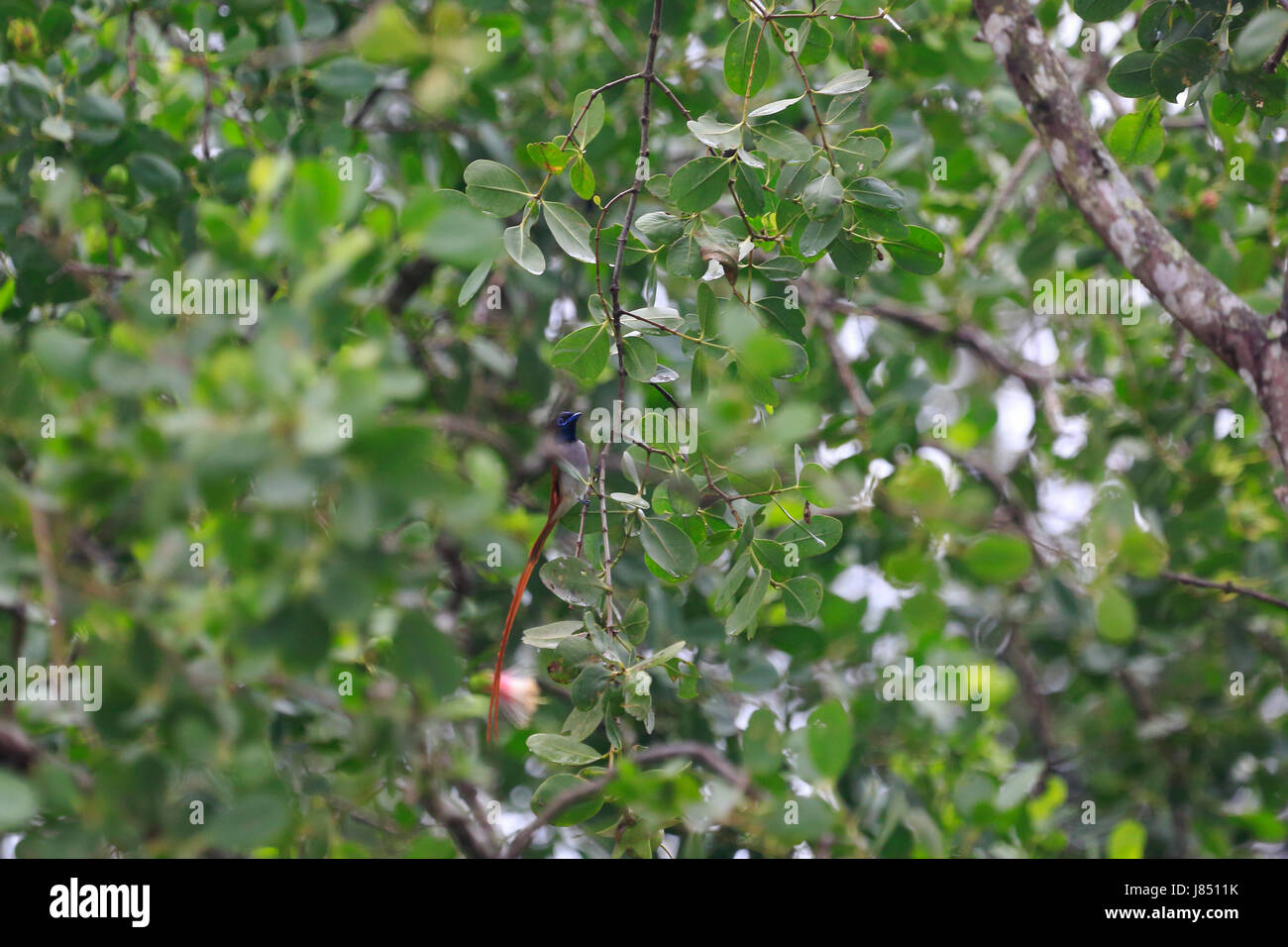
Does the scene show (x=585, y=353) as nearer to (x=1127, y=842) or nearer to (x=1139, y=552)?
(x=1139, y=552)

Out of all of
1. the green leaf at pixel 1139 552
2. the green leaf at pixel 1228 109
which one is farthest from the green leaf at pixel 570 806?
the green leaf at pixel 1228 109

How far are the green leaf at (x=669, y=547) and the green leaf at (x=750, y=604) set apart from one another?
92mm

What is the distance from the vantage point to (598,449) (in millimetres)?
2064

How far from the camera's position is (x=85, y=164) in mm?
2074

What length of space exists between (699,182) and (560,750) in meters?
0.78

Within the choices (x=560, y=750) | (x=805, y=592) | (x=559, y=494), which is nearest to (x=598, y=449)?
(x=559, y=494)

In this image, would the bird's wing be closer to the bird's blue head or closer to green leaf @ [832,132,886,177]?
the bird's blue head

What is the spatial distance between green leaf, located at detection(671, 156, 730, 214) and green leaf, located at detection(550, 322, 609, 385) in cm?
21

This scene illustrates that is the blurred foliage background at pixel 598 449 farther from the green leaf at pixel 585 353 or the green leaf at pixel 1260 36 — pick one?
the green leaf at pixel 1260 36

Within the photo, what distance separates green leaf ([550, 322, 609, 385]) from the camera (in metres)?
1.36

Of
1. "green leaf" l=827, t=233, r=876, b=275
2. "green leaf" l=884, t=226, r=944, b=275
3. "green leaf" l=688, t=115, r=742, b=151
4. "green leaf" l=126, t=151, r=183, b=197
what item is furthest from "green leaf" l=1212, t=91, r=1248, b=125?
"green leaf" l=126, t=151, r=183, b=197

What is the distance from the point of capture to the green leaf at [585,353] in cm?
136
